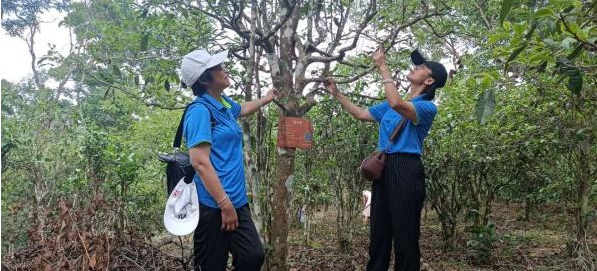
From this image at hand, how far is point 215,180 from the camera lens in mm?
2432

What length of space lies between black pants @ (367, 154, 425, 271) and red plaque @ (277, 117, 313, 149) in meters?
0.64

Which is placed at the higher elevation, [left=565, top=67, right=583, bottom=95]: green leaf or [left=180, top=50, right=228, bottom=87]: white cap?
[left=180, top=50, right=228, bottom=87]: white cap

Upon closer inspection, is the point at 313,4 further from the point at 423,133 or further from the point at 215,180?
the point at 215,180

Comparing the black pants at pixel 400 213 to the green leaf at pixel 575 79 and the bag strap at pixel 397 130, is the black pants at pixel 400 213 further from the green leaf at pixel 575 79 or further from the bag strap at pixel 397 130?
the green leaf at pixel 575 79

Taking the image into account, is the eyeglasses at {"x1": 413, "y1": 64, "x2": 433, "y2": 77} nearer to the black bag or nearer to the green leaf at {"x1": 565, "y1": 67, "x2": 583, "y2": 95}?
the green leaf at {"x1": 565, "y1": 67, "x2": 583, "y2": 95}

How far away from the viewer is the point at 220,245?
2.58 m

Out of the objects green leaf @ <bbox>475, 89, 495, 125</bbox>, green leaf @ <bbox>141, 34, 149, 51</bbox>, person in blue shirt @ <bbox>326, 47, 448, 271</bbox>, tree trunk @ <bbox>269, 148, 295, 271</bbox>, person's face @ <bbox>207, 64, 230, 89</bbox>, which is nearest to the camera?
green leaf @ <bbox>475, 89, 495, 125</bbox>

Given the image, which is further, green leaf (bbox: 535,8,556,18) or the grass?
the grass

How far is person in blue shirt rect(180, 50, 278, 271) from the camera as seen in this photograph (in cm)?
245

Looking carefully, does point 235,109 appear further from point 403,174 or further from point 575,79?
point 575,79

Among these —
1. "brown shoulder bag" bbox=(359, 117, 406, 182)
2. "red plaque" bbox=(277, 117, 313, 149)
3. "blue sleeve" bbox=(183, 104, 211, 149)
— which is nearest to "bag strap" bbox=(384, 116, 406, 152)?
"brown shoulder bag" bbox=(359, 117, 406, 182)

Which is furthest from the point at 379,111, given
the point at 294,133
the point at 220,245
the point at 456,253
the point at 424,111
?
the point at 456,253

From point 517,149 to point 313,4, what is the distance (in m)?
2.58

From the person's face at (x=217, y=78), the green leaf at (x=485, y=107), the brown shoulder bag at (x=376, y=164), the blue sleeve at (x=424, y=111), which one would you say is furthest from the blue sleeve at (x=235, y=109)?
the green leaf at (x=485, y=107)
